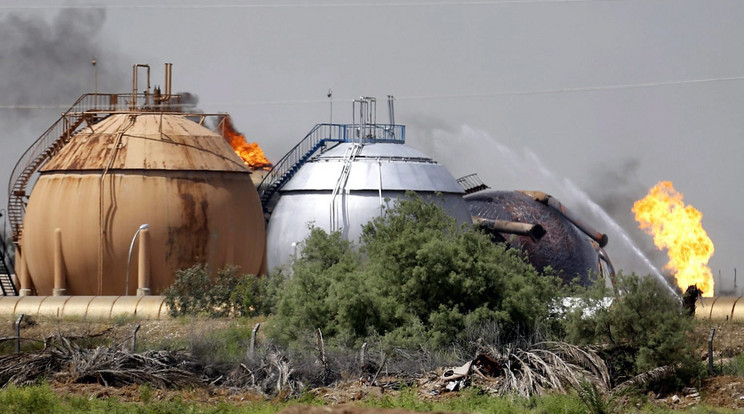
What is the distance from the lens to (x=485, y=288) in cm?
2991

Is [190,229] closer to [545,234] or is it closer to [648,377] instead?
[545,234]

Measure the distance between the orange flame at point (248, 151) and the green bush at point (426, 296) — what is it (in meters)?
29.5

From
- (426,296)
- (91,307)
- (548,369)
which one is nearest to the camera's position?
(548,369)

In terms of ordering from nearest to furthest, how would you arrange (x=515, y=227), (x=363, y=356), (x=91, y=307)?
(x=363, y=356) < (x=91, y=307) < (x=515, y=227)

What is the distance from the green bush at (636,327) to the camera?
26609mm

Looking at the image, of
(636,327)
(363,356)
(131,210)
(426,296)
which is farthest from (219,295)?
(636,327)

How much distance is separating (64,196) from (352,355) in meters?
24.2

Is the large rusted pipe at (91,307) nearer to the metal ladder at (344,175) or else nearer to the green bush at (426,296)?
the green bush at (426,296)

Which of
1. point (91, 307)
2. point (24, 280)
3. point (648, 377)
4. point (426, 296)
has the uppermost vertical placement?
point (24, 280)

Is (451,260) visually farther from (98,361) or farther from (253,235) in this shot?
(253,235)

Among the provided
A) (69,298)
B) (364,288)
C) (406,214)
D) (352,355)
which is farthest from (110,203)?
(352,355)

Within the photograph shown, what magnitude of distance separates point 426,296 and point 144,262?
19.1 m

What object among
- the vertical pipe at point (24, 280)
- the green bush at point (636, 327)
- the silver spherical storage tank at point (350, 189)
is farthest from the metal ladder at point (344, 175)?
the green bush at point (636, 327)

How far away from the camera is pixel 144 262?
4716 centimetres
